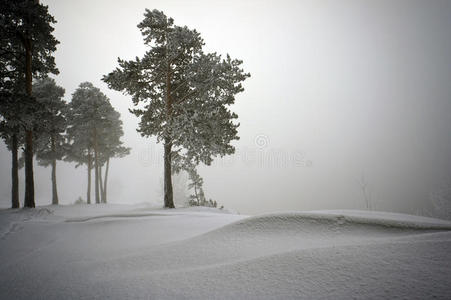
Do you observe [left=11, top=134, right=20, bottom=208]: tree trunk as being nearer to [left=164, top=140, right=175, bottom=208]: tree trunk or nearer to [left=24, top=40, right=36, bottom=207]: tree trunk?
[left=24, top=40, right=36, bottom=207]: tree trunk

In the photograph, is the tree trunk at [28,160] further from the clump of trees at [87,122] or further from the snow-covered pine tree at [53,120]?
the clump of trees at [87,122]

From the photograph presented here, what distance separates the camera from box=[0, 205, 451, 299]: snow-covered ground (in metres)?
1.46

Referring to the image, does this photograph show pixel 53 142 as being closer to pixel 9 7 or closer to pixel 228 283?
pixel 9 7

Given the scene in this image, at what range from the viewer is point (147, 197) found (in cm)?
12050

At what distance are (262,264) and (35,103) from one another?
12.5m

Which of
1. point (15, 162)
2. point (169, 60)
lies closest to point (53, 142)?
point (15, 162)

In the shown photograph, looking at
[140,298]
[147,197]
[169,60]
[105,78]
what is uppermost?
[169,60]

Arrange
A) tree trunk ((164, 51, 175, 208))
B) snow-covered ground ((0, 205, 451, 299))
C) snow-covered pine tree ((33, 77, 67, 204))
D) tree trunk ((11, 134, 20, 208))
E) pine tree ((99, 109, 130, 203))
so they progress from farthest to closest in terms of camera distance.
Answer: pine tree ((99, 109, 130, 203)) → snow-covered pine tree ((33, 77, 67, 204)) → tree trunk ((11, 134, 20, 208)) → tree trunk ((164, 51, 175, 208)) → snow-covered ground ((0, 205, 451, 299))

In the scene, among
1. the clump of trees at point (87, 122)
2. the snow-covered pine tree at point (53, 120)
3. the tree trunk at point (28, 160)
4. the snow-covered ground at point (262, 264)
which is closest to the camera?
the snow-covered ground at point (262, 264)

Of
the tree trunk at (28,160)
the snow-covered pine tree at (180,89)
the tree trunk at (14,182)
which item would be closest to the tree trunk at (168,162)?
the snow-covered pine tree at (180,89)

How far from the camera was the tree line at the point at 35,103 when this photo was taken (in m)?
9.62

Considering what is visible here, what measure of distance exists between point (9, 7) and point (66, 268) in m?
13.4

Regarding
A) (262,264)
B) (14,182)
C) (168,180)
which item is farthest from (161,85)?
(262,264)

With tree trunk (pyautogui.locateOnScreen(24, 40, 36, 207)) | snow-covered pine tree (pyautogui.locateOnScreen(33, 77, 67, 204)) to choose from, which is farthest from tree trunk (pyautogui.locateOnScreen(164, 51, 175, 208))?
snow-covered pine tree (pyautogui.locateOnScreen(33, 77, 67, 204))
